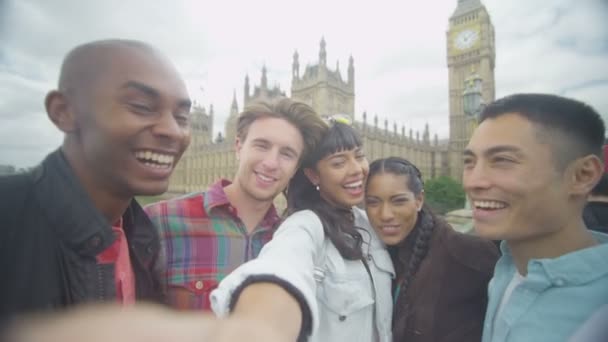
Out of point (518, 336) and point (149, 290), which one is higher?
point (149, 290)

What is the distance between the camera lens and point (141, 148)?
2.13ft

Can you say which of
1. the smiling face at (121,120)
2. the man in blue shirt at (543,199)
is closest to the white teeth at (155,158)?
the smiling face at (121,120)

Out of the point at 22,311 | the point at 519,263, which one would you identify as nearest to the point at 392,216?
the point at 519,263

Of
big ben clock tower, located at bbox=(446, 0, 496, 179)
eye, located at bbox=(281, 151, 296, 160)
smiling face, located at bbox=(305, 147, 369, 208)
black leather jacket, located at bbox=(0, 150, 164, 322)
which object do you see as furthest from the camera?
big ben clock tower, located at bbox=(446, 0, 496, 179)

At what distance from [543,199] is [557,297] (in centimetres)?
33

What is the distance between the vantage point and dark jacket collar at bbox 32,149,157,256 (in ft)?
1.90

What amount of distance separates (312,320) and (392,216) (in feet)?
3.41

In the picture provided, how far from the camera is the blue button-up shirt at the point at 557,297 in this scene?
0.84 meters

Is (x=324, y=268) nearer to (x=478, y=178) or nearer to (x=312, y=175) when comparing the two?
(x=312, y=175)

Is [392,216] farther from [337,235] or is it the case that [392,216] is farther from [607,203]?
[607,203]

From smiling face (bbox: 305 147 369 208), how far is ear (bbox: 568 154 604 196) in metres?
0.89

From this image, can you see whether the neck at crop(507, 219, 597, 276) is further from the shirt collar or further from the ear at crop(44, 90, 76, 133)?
the ear at crop(44, 90, 76, 133)

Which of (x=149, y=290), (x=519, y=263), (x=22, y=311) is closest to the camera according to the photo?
(x=22, y=311)

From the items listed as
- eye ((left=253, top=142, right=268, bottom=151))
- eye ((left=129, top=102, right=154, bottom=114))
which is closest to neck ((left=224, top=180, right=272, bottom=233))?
eye ((left=253, top=142, right=268, bottom=151))
